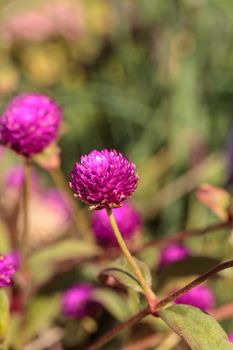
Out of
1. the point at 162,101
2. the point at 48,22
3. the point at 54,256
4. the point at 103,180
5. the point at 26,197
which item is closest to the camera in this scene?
the point at 103,180

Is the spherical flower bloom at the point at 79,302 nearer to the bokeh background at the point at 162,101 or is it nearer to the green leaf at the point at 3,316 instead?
the green leaf at the point at 3,316

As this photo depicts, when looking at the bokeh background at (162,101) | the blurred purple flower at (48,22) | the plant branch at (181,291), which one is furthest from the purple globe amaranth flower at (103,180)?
the blurred purple flower at (48,22)

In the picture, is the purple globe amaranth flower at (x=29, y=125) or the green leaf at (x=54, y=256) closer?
the purple globe amaranth flower at (x=29, y=125)

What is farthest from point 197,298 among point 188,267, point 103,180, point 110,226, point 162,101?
point 162,101

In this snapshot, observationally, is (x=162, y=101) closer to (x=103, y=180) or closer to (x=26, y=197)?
(x=26, y=197)

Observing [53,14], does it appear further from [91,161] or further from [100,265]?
[91,161]

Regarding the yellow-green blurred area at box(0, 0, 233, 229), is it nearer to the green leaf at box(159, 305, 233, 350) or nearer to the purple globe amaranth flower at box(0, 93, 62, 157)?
the purple globe amaranth flower at box(0, 93, 62, 157)

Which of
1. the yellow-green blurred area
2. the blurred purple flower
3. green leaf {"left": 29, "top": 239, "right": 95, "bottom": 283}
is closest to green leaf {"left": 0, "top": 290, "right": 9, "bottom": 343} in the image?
green leaf {"left": 29, "top": 239, "right": 95, "bottom": 283}
